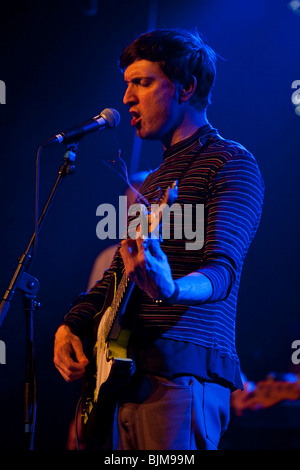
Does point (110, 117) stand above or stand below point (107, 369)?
above

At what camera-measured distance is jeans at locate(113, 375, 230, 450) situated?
1312 millimetres

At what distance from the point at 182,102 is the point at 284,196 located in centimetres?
210

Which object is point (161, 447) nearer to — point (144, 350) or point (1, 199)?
point (144, 350)

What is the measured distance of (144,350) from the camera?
140 centimetres

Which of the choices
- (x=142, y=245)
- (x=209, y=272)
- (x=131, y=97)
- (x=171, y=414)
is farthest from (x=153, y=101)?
(x=171, y=414)

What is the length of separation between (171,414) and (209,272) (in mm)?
414

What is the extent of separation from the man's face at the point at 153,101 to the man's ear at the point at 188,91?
0.02 meters

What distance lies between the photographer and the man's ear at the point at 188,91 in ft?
6.03

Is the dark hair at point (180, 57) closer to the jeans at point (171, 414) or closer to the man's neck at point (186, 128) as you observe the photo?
the man's neck at point (186, 128)

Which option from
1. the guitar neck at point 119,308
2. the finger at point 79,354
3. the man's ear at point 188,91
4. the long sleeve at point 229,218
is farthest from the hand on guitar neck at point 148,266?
the man's ear at point 188,91

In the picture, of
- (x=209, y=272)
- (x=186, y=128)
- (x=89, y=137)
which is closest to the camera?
(x=209, y=272)

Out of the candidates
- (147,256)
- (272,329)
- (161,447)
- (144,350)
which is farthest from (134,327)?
(272,329)

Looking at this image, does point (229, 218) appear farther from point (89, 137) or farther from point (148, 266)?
point (89, 137)

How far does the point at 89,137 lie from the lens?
12.4 feet
